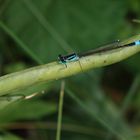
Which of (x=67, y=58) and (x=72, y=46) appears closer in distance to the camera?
(x=67, y=58)

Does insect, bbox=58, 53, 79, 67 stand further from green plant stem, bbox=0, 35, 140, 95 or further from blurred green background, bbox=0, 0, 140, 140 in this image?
blurred green background, bbox=0, 0, 140, 140

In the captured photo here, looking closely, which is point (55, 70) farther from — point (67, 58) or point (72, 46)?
point (72, 46)

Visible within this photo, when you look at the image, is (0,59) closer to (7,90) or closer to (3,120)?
(3,120)

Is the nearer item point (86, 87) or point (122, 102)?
point (86, 87)

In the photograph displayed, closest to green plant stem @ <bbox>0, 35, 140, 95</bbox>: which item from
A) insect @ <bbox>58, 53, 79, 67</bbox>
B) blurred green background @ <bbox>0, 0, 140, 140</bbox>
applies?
insect @ <bbox>58, 53, 79, 67</bbox>

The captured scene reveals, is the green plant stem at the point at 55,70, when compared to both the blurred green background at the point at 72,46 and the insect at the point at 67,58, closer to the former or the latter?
the insect at the point at 67,58

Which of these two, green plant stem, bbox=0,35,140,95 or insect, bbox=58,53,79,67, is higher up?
insect, bbox=58,53,79,67

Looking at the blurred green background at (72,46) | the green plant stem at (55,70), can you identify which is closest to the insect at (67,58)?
the green plant stem at (55,70)

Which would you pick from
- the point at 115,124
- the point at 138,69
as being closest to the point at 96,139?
the point at 115,124

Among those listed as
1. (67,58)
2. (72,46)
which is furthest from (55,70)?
(72,46)
